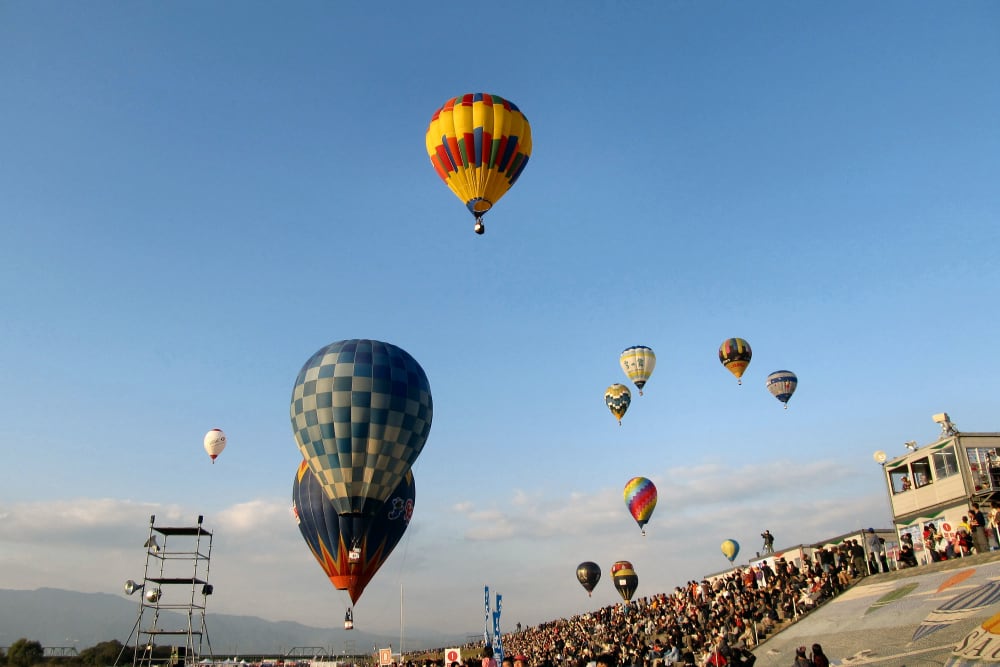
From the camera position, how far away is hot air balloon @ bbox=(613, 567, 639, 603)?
54.3 meters

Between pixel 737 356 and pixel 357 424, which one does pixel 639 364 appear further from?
pixel 357 424

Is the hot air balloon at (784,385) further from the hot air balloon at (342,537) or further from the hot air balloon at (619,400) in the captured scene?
the hot air balloon at (342,537)

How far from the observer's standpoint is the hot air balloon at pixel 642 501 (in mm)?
54375

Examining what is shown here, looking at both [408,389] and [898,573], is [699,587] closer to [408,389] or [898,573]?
[898,573]

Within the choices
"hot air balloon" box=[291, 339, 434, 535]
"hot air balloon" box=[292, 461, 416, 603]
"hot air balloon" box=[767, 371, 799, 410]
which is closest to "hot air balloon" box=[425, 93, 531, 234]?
"hot air balloon" box=[291, 339, 434, 535]

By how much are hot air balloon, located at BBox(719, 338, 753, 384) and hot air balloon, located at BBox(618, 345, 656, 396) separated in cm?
498

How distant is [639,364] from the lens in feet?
169

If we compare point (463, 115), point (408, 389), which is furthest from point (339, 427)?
point (463, 115)

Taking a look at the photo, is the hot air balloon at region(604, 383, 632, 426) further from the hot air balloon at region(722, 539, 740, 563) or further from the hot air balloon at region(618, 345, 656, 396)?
the hot air balloon at region(722, 539, 740, 563)

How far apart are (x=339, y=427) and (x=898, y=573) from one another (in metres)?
20.8

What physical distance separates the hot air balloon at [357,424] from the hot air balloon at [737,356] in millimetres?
26171

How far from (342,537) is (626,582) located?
27972 millimetres

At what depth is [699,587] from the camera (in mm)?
30281

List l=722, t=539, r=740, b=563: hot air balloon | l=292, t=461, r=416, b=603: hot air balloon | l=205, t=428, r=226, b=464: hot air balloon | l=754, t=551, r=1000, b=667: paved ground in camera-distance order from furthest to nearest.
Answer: l=722, t=539, r=740, b=563: hot air balloon, l=205, t=428, r=226, b=464: hot air balloon, l=292, t=461, r=416, b=603: hot air balloon, l=754, t=551, r=1000, b=667: paved ground
